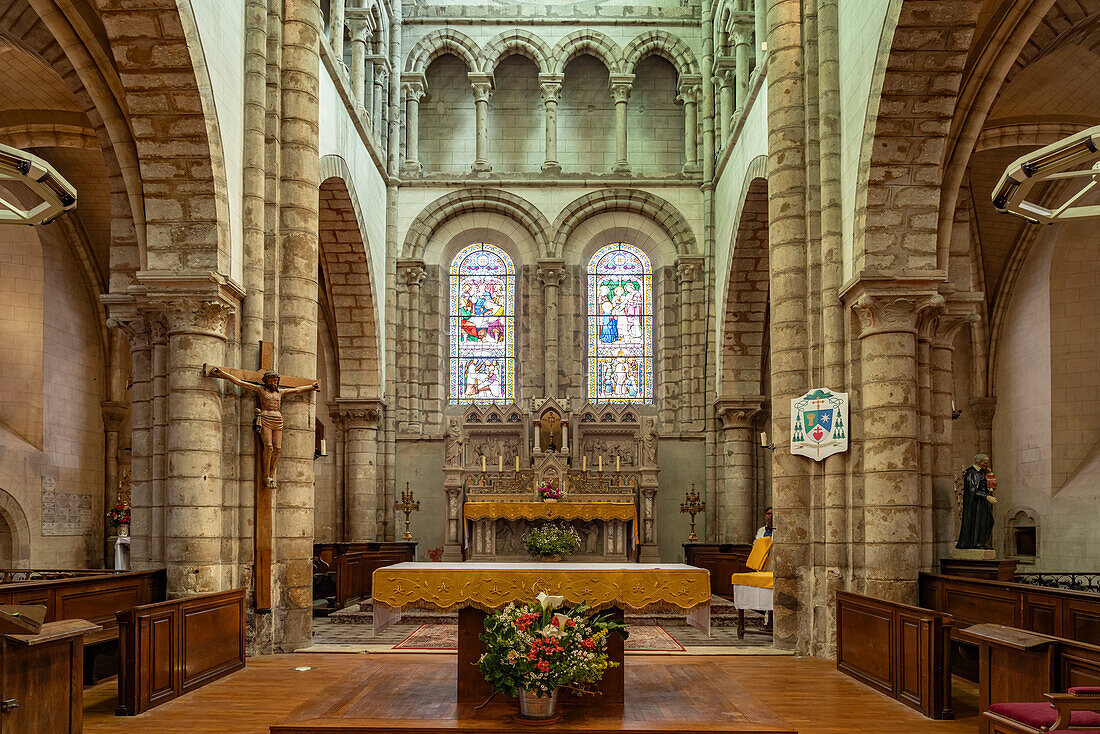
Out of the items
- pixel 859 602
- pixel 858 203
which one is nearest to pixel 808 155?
pixel 858 203

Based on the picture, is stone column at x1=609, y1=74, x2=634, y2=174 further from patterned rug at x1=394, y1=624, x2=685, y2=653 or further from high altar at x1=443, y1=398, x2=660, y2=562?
patterned rug at x1=394, y1=624, x2=685, y2=653

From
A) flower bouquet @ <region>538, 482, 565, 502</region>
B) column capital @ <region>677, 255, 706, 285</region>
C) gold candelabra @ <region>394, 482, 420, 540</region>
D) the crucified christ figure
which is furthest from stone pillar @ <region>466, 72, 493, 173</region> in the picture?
the crucified christ figure

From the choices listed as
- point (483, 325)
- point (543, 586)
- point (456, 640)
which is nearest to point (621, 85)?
point (483, 325)

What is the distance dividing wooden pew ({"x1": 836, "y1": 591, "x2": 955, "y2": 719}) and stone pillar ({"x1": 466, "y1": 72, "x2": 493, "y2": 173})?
1328 cm

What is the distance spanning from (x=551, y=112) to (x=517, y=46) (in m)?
1.55

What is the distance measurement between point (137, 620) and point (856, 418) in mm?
7173

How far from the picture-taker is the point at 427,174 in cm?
2172

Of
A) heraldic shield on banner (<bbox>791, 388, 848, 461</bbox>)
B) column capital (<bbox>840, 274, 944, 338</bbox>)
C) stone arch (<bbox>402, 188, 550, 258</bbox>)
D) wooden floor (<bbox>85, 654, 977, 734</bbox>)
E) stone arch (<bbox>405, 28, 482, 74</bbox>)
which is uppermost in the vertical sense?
stone arch (<bbox>405, 28, 482, 74</bbox>)

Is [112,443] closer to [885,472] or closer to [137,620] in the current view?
[137,620]

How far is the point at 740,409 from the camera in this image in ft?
64.7

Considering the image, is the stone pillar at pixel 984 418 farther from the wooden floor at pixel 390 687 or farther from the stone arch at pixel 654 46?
the wooden floor at pixel 390 687

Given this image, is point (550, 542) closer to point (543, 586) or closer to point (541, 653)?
point (543, 586)

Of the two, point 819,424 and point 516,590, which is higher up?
point 819,424

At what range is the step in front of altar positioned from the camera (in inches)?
583
